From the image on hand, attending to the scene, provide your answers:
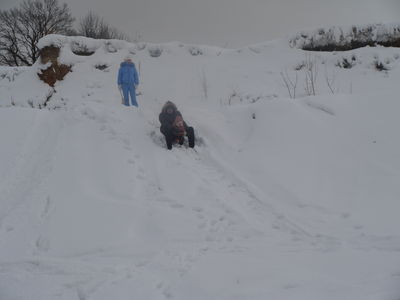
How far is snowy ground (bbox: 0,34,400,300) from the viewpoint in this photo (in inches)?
109

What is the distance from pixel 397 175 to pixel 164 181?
3342 millimetres

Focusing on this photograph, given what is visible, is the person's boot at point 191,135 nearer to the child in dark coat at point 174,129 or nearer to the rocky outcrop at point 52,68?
the child in dark coat at point 174,129

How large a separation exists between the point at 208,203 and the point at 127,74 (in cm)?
624

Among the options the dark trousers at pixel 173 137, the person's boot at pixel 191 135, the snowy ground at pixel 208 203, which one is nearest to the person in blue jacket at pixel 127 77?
the snowy ground at pixel 208 203

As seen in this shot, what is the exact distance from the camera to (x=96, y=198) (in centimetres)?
424

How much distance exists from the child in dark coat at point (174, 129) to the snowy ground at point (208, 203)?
Answer: 8.8 inches

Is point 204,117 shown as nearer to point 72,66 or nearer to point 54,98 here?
point 54,98

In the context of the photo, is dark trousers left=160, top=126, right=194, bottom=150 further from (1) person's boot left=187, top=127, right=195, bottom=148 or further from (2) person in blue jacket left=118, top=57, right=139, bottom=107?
(2) person in blue jacket left=118, top=57, right=139, bottom=107

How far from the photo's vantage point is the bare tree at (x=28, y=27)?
24984mm

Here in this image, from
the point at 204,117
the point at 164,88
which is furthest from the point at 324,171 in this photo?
the point at 164,88

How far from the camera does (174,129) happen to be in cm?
621

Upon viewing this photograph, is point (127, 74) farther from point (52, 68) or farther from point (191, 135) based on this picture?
point (52, 68)

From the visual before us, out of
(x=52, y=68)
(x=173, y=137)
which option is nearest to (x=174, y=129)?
(x=173, y=137)

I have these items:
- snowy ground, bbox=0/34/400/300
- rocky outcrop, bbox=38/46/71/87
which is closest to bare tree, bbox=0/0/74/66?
rocky outcrop, bbox=38/46/71/87
